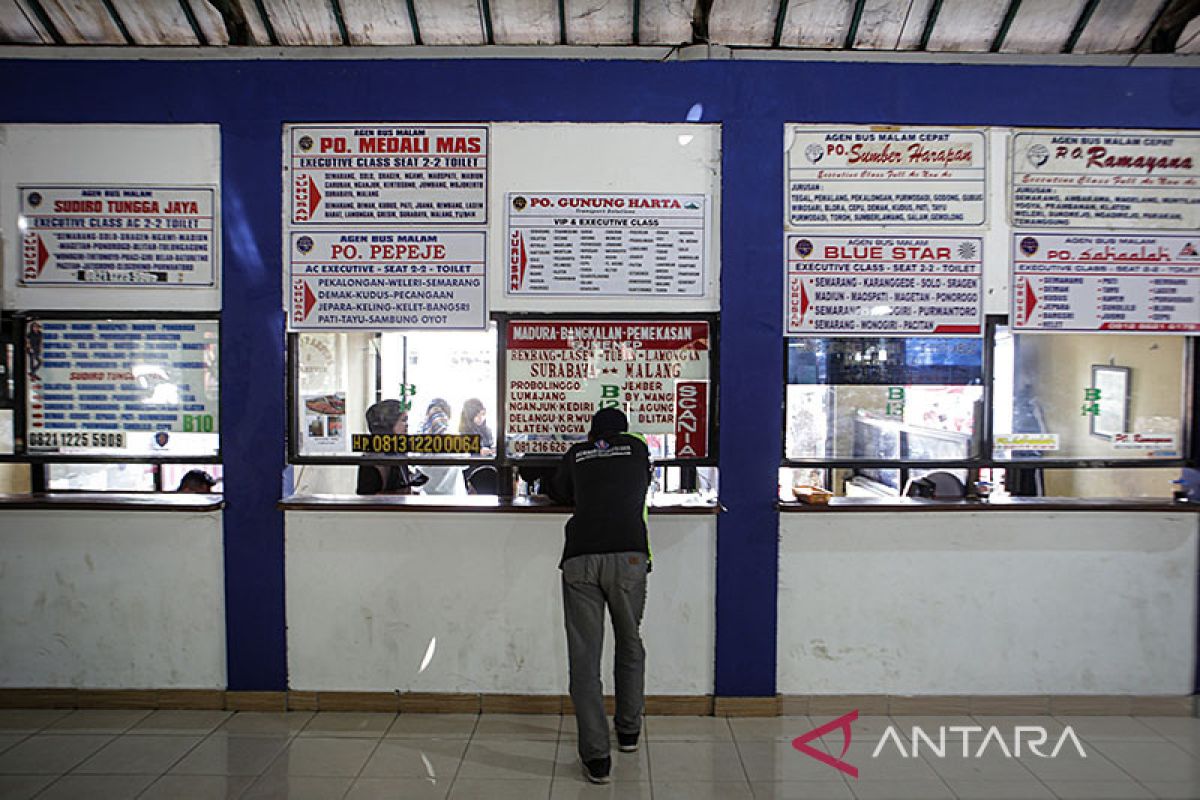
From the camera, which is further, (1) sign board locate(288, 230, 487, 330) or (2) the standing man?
(1) sign board locate(288, 230, 487, 330)

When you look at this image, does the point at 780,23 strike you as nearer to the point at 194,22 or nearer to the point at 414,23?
the point at 414,23

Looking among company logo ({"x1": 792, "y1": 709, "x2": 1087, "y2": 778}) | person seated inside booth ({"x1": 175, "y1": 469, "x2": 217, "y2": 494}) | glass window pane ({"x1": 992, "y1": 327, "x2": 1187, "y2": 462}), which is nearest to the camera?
company logo ({"x1": 792, "y1": 709, "x2": 1087, "y2": 778})

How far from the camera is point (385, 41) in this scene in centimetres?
397

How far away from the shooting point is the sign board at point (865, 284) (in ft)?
13.0

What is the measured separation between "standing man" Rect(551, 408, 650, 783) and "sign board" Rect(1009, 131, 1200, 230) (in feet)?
7.79

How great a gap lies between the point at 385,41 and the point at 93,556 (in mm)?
3021

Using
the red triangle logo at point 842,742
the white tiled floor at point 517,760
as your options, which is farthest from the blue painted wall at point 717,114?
the white tiled floor at point 517,760

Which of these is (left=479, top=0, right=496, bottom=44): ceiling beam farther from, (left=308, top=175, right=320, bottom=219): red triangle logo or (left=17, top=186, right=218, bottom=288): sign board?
(left=17, top=186, right=218, bottom=288): sign board

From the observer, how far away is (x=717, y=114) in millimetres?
3920

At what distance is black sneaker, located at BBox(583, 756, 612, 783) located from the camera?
3305mm

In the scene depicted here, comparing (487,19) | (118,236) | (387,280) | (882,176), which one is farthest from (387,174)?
(882,176)

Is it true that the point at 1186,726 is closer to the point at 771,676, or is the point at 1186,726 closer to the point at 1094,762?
the point at 1094,762

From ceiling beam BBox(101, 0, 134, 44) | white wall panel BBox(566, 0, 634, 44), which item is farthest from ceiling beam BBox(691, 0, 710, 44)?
ceiling beam BBox(101, 0, 134, 44)

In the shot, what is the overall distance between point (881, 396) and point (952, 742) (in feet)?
5.49
